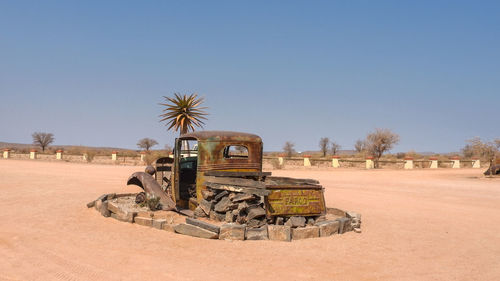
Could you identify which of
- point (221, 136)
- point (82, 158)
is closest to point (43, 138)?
point (82, 158)

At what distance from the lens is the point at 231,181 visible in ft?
24.1

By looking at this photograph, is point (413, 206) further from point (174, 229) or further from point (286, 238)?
point (174, 229)

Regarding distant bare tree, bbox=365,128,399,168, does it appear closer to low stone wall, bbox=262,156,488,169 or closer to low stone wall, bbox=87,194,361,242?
low stone wall, bbox=262,156,488,169

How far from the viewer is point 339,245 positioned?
659 cm

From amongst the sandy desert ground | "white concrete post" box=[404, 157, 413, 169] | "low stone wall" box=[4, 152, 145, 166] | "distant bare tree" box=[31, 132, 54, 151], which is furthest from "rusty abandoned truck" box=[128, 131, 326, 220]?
"distant bare tree" box=[31, 132, 54, 151]

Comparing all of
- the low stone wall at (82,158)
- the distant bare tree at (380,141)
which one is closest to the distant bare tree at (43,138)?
the low stone wall at (82,158)

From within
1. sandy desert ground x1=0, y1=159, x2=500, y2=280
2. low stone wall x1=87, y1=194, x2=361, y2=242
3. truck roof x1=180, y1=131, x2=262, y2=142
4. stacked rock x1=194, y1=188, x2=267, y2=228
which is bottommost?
sandy desert ground x1=0, y1=159, x2=500, y2=280

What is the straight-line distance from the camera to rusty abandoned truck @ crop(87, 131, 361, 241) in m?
6.86

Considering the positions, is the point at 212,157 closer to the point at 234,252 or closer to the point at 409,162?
the point at 234,252

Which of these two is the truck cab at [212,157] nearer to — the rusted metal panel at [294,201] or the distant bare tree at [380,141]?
the rusted metal panel at [294,201]

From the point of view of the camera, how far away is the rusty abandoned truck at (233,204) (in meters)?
6.86

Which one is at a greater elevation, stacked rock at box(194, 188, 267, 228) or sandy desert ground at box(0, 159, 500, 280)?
stacked rock at box(194, 188, 267, 228)

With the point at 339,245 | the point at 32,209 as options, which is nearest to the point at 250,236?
the point at 339,245

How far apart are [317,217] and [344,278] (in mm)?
3094
